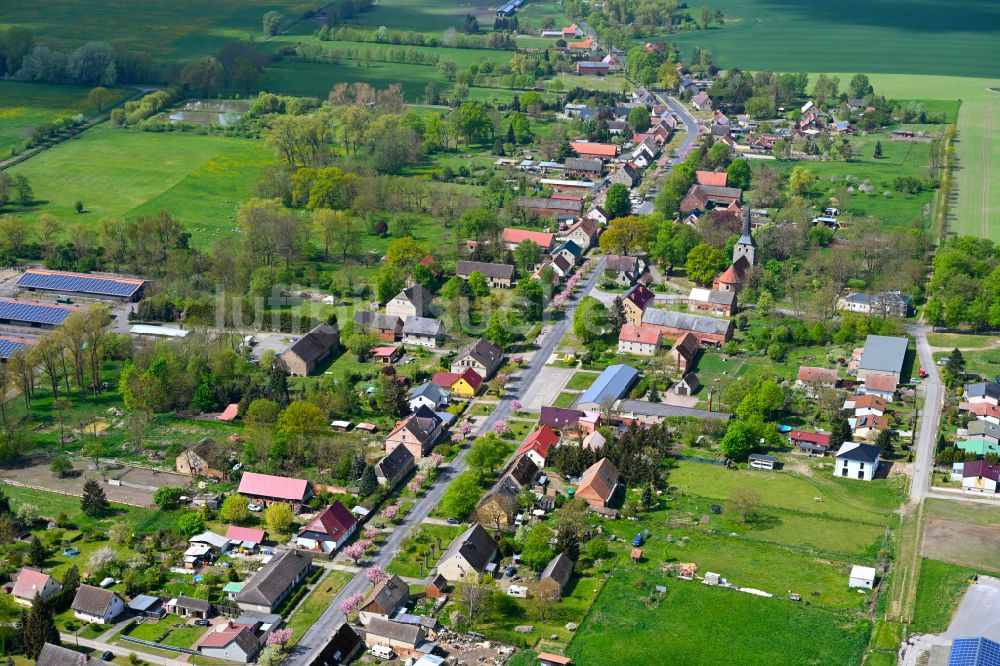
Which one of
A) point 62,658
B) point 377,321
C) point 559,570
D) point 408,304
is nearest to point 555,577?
point 559,570

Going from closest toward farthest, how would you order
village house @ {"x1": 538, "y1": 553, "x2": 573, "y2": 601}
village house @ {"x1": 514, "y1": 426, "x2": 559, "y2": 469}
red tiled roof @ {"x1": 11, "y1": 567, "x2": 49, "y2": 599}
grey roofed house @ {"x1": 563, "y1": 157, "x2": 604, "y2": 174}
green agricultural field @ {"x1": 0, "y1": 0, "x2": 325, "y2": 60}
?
village house @ {"x1": 538, "y1": 553, "x2": 573, "y2": 601}, red tiled roof @ {"x1": 11, "y1": 567, "x2": 49, "y2": 599}, village house @ {"x1": 514, "y1": 426, "x2": 559, "y2": 469}, grey roofed house @ {"x1": 563, "y1": 157, "x2": 604, "y2": 174}, green agricultural field @ {"x1": 0, "y1": 0, "x2": 325, "y2": 60}

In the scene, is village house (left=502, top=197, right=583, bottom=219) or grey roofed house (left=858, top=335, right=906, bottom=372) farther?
village house (left=502, top=197, right=583, bottom=219)

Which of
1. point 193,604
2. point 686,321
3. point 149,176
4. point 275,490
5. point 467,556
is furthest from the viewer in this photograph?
point 149,176

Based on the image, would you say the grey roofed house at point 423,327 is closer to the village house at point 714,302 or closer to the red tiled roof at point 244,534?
the village house at point 714,302

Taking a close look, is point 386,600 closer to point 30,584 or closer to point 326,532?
point 326,532

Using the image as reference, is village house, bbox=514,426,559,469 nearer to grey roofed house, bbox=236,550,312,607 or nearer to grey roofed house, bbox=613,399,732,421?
grey roofed house, bbox=613,399,732,421

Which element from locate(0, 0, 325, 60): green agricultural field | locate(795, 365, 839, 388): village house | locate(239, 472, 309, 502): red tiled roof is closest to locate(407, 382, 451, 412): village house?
locate(239, 472, 309, 502): red tiled roof
